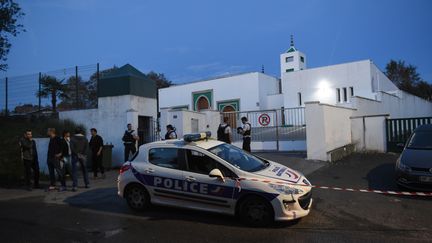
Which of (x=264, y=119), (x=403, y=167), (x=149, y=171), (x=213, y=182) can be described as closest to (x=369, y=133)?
(x=264, y=119)

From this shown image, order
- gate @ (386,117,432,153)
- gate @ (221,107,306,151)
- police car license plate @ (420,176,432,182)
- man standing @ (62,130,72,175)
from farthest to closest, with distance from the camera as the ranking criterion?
1. gate @ (221,107,306,151)
2. gate @ (386,117,432,153)
3. man standing @ (62,130,72,175)
4. police car license plate @ (420,176,432,182)

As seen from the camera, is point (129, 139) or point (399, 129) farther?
point (399, 129)

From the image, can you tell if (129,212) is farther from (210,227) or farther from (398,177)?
(398,177)

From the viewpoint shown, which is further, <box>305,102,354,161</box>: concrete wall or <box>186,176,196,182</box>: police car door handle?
<box>305,102,354,161</box>: concrete wall

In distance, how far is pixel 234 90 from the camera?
3781 centimetres

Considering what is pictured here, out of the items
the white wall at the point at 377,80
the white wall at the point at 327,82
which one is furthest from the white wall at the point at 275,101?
the white wall at the point at 377,80

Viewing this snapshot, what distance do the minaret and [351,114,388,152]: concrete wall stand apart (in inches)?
1436

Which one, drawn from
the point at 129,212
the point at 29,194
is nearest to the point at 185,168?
the point at 129,212

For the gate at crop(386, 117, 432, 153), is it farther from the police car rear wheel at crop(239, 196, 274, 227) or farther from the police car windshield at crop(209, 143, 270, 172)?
the police car rear wheel at crop(239, 196, 274, 227)

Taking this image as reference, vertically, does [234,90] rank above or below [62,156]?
above

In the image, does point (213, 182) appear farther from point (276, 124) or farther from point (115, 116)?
point (276, 124)

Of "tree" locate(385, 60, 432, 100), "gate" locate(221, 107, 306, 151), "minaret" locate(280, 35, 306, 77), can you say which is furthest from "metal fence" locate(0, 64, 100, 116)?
"tree" locate(385, 60, 432, 100)

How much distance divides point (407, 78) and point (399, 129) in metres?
44.8

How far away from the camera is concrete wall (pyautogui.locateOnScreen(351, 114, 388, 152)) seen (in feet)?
48.4
